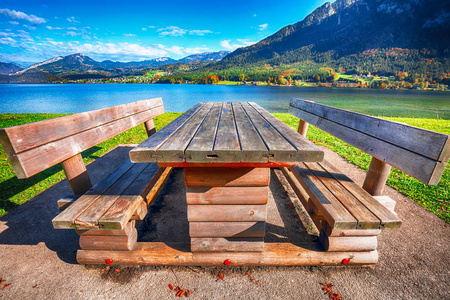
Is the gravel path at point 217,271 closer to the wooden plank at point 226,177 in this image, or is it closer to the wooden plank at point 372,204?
the wooden plank at point 372,204

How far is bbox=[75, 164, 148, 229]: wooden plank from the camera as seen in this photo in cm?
189

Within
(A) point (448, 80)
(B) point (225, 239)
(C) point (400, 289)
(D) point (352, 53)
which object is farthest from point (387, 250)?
(D) point (352, 53)

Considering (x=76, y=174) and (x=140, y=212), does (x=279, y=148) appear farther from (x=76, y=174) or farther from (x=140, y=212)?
(x=76, y=174)

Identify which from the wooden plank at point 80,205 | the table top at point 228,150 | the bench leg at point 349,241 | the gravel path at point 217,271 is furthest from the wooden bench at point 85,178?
the bench leg at point 349,241

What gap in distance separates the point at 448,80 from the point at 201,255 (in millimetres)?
152564

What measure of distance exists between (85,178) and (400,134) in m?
3.74

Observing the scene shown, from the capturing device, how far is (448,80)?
321ft

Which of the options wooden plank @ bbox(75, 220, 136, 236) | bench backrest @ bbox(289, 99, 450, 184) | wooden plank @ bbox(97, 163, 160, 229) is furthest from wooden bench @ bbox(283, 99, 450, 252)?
wooden plank @ bbox(75, 220, 136, 236)

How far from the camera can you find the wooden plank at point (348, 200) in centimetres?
185

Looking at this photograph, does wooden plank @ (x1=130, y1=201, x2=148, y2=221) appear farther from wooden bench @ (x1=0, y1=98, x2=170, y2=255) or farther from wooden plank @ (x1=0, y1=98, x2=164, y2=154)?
wooden plank @ (x1=0, y1=98, x2=164, y2=154)

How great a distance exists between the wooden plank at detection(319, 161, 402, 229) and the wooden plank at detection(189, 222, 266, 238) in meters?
1.15

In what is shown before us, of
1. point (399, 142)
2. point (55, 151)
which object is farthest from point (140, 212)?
point (399, 142)

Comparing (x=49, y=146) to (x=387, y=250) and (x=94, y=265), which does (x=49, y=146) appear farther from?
(x=387, y=250)

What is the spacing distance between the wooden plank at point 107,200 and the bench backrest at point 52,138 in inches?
23.0
